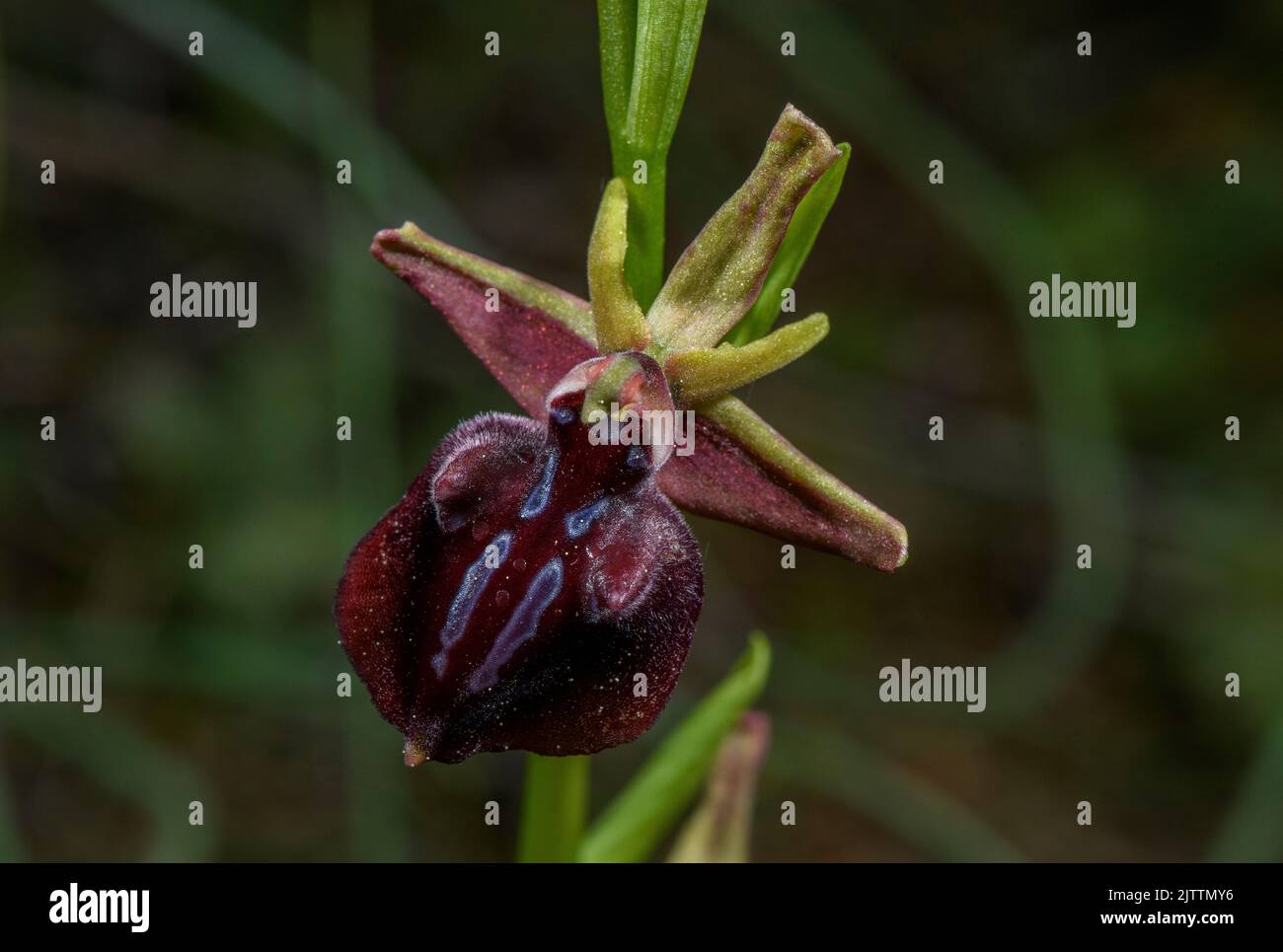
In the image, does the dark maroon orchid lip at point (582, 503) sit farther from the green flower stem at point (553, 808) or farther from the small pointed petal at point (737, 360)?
the green flower stem at point (553, 808)

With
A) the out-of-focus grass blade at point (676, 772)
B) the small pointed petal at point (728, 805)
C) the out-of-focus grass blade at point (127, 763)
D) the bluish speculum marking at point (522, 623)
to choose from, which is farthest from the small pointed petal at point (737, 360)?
the out-of-focus grass blade at point (127, 763)

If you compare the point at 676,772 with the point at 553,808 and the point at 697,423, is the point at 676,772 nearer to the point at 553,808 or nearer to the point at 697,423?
the point at 553,808

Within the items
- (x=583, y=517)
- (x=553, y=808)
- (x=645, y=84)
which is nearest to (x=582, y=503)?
(x=583, y=517)

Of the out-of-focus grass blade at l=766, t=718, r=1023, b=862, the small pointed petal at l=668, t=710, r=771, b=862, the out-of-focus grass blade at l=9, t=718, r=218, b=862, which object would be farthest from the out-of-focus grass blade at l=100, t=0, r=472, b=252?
the out-of-focus grass blade at l=766, t=718, r=1023, b=862

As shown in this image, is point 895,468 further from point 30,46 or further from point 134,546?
point 30,46

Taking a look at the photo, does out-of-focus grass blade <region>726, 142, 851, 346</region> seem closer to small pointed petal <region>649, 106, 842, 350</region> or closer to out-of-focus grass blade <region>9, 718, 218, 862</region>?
small pointed petal <region>649, 106, 842, 350</region>

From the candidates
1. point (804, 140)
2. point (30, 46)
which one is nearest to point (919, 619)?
point (804, 140)


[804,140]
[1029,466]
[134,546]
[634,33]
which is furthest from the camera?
[1029,466]
